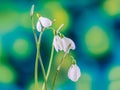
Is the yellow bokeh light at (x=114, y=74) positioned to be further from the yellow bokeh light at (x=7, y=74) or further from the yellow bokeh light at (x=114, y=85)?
the yellow bokeh light at (x=7, y=74)

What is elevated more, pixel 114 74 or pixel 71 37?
pixel 71 37

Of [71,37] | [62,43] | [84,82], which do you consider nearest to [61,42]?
[62,43]

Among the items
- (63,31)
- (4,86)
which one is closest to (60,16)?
(63,31)

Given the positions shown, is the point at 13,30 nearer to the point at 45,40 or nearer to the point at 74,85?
the point at 45,40

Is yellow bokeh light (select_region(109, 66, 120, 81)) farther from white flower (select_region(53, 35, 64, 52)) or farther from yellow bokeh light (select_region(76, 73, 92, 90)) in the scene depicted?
white flower (select_region(53, 35, 64, 52))

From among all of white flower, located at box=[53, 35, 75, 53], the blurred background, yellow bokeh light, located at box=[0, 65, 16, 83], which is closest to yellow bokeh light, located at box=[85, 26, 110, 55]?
the blurred background

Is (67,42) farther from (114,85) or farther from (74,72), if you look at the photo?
(114,85)
